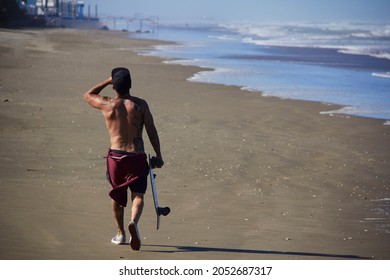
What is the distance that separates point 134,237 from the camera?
5.62 metres

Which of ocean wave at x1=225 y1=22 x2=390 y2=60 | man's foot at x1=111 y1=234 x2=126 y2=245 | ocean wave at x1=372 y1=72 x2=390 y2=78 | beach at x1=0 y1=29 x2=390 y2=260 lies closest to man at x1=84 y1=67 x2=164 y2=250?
man's foot at x1=111 y1=234 x2=126 y2=245

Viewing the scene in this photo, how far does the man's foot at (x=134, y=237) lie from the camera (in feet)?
18.4

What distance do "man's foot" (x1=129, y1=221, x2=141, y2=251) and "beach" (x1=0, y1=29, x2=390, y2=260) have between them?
8 cm

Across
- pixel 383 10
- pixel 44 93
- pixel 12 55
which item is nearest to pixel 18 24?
pixel 12 55

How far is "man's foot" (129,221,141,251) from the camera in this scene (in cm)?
559

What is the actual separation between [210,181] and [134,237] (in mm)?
2998

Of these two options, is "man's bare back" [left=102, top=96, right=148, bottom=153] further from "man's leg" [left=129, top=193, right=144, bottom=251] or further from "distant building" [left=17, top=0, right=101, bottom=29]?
"distant building" [left=17, top=0, right=101, bottom=29]

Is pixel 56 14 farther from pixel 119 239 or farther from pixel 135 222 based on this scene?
pixel 135 222

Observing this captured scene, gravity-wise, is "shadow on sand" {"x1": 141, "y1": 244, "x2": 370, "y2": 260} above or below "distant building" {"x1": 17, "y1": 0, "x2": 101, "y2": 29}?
above

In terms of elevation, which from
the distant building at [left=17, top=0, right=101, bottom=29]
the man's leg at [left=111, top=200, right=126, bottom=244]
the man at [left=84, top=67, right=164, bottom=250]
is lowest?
the distant building at [left=17, top=0, right=101, bottom=29]

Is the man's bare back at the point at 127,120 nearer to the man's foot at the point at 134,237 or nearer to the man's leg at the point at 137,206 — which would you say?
the man's leg at the point at 137,206

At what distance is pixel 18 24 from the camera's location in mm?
58406

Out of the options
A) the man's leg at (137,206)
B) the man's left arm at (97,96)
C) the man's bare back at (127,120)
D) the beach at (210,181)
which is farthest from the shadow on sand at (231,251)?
the man's left arm at (97,96)

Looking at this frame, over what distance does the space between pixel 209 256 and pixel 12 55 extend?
66.7 ft
